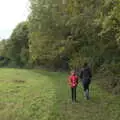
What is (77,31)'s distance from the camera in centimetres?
2641

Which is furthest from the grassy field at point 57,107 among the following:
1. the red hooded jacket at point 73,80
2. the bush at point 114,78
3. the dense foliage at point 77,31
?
the dense foliage at point 77,31

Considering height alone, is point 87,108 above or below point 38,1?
below

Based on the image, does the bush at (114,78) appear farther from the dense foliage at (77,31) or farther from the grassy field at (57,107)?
A: the grassy field at (57,107)

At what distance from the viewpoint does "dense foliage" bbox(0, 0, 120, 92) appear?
17622 millimetres

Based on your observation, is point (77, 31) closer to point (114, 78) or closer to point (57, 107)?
point (114, 78)

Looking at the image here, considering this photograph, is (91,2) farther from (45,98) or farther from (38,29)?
(38,29)

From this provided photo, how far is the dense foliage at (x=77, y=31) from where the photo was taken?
17622mm

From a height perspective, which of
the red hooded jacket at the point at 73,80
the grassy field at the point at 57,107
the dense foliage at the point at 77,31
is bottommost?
the grassy field at the point at 57,107

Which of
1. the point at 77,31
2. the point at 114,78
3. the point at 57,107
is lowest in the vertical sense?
the point at 57,107

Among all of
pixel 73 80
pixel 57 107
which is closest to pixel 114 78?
pixel 73 80

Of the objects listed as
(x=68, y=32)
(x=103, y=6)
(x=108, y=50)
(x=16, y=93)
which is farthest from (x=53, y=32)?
(x=103, y=6)

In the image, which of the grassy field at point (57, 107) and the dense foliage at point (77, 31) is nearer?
the grassy field at point (57, 107)

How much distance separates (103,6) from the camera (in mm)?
17500

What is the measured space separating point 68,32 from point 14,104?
660 inches
